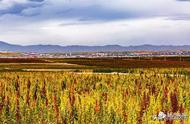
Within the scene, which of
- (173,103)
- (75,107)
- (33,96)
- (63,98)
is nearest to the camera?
(173,103)

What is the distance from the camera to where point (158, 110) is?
36.0 feet

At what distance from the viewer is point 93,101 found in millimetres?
11906

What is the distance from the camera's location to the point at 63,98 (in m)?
12.2

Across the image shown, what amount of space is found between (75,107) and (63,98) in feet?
2.77

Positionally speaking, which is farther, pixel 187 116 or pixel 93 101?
pixel 93 101

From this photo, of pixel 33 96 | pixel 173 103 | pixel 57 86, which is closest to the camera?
pixel 173 103

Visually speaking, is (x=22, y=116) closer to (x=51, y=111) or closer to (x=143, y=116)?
(x=51, y=111)

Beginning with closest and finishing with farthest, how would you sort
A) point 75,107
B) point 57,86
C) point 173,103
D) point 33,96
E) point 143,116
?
point 173,103 < point 143,116 < point 75,107 < point 33,96 < point 57,86

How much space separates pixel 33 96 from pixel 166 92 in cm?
404

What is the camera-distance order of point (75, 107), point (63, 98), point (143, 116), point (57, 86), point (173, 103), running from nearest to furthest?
point (173, 103) → point (143, 116) → point (75, 107) → point (63, 98) → point (57, 86)

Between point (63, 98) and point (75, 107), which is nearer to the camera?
point (75, 107)

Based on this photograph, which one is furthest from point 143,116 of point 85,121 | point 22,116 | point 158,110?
point 22,116

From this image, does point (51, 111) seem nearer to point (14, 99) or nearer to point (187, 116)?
point (14, 99)

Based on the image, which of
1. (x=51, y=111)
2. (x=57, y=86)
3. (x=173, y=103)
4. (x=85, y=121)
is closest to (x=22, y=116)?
(x=51, y=111)
